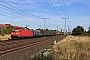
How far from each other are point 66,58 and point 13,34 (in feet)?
140

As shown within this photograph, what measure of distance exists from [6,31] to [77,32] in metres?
47.2

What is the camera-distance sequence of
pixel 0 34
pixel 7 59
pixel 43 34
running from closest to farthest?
1. pixel 7 59
2. pixel 0 34
3. pixel 43 34

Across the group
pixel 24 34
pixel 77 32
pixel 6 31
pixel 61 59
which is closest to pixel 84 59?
pixel 61 59

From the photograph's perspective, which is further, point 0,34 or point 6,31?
point 6,31

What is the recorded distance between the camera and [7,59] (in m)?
14.5

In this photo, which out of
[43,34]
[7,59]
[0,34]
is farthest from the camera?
[43,34]

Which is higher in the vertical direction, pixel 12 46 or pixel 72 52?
pixel 72 52

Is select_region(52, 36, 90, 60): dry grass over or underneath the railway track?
over

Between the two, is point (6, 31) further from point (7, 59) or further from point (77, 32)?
point (7, 59)

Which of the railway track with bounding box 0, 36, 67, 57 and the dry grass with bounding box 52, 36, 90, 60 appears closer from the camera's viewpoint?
the dry grass with bounding box 52, 36, 90, 60

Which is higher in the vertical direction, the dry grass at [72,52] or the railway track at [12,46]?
the dry grass at [72,52]

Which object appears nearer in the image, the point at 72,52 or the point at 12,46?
the point at 72,52

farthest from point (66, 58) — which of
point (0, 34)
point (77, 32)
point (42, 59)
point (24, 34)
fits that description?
point (77, 32)

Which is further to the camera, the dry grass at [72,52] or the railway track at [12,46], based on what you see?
the railway track at [12,46]
